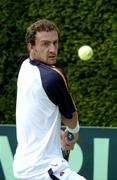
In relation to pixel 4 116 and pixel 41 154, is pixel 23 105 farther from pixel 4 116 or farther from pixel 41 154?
pixel 4 116

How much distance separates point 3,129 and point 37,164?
2460 mm

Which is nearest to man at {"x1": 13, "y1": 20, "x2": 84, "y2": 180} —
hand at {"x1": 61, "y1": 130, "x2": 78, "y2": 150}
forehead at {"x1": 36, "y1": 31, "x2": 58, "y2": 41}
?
forehead at {"x1": 36, "y1": 31, "x2": 58, "y2": 41}

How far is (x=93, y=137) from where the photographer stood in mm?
6129

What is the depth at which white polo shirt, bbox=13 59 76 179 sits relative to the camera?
3818mm

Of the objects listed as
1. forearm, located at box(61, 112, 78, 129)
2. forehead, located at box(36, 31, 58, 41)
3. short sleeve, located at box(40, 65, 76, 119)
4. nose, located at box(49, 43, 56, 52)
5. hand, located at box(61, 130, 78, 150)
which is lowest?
hand, located at box(61, 130, 78, 150)

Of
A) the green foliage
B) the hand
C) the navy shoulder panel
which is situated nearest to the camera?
the navy shoulder panel

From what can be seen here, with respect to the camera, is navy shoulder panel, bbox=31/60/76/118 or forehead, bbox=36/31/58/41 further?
forehead, bbox=36/31/58/41

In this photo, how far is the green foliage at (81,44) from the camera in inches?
266

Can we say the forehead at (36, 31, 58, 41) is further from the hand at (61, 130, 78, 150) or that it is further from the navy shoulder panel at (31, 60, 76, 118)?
the hand at (61, 130, 78, 150)

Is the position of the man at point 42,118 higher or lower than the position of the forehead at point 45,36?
lower

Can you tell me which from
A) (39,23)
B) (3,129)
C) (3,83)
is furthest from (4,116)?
(39,23)

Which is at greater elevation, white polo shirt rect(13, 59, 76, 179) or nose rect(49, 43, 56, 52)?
nose rect(49, 43, 56, 52)

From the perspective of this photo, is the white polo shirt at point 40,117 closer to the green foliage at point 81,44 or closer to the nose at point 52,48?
A: the nose at point 52,48

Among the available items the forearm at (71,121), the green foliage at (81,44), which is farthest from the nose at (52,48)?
the green foliage at (81,44)
